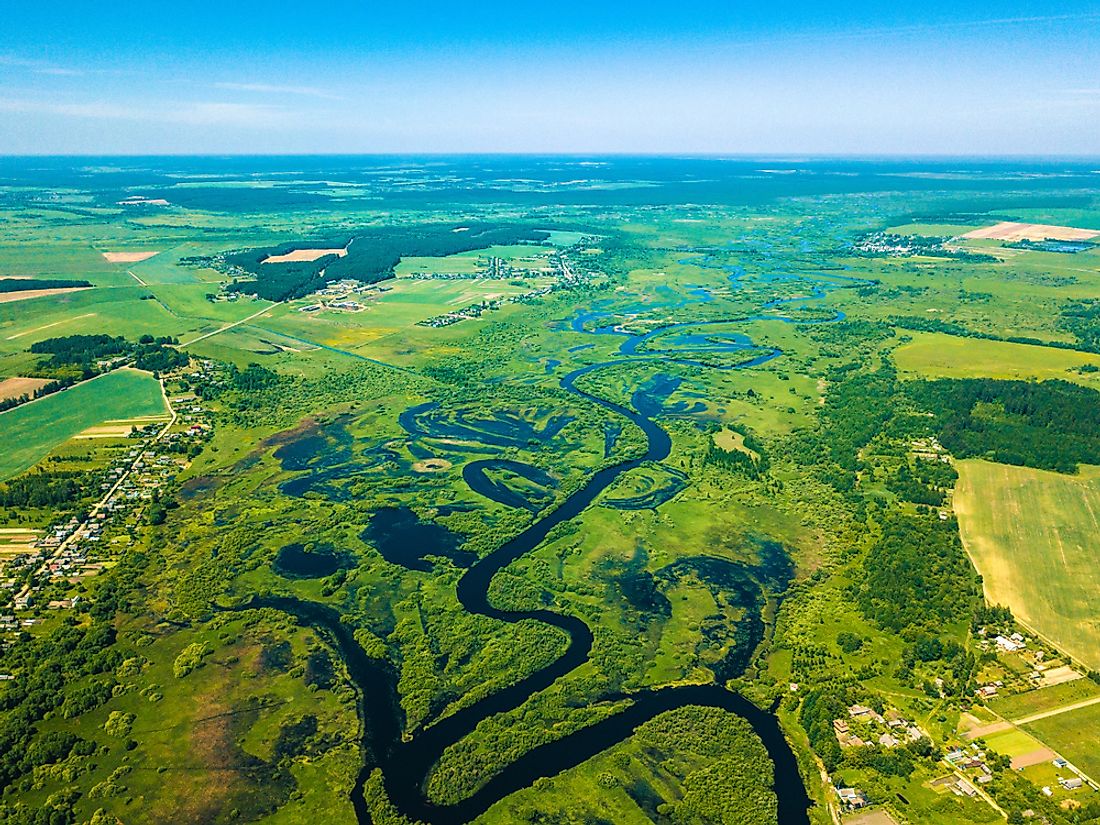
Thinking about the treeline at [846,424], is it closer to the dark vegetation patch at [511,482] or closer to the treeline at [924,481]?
the treeline at [924,481]

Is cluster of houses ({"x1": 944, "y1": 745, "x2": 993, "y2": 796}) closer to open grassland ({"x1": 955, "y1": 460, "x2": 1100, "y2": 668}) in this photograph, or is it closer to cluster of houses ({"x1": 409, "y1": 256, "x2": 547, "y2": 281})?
open grassland ({"x1": 955, "y1": 460, "x2": 1100, "y2": 668})

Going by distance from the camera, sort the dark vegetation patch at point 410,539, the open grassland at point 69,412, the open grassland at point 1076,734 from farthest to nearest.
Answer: the open grassland at point 69,412, the dark vegetation patch at point 410,539, the open grassland at point 1076,734

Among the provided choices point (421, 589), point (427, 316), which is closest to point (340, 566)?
point (421, 589)

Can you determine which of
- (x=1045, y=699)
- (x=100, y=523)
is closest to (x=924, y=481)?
(x=1045, y=699)

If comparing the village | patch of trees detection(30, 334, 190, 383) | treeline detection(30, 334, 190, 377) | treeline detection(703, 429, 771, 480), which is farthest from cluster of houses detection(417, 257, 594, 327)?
treeline detection(703, 429, 771, 480)

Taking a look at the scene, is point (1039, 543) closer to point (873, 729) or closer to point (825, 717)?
point (873, 729)

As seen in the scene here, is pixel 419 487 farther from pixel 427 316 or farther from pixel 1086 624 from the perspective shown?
pixel 427 316

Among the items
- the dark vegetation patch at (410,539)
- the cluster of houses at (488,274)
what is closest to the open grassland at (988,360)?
the dark vegetation patch at (410,539)
